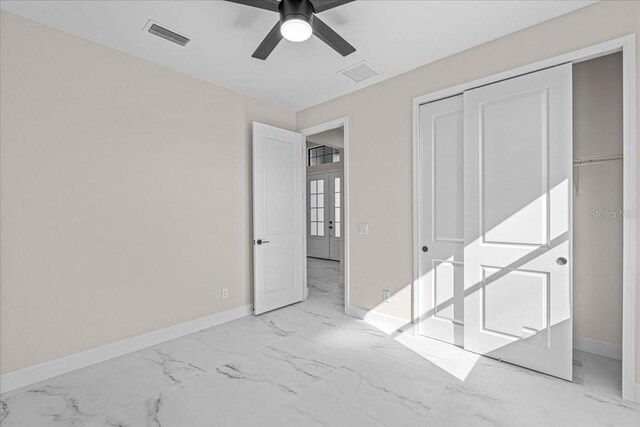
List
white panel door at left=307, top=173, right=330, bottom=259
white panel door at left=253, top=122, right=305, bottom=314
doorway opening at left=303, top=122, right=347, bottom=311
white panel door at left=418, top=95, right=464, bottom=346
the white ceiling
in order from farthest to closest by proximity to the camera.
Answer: white panel door at left=307, top=173, right=330, bottom=259
doorway opening at left=303, top=122, right=347, bottom=311
white panel door at left=253, top=122, right=305, bottom=314
white panel door at left=418, top=95, right=464, bottom=346
the white ceiling

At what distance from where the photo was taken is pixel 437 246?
116 inches

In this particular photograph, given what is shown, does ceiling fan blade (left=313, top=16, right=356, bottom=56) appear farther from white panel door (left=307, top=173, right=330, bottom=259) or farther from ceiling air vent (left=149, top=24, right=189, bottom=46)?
white panel door (left=307, top=173, right=330, bottom=259)

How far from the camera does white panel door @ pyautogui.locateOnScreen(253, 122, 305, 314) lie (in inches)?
145

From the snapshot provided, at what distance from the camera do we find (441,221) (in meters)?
2.92

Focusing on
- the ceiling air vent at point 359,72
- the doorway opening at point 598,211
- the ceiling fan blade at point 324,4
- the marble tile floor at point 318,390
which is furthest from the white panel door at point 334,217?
the ceiling fan blade at point 324,4

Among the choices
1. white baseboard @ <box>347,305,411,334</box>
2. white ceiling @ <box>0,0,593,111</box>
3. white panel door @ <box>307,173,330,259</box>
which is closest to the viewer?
white ceiling @ <box>0,0,593,111</box>

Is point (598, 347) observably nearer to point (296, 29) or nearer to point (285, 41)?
point (296, 29)

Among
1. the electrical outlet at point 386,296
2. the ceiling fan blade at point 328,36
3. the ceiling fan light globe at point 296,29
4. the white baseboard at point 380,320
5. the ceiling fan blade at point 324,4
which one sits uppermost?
the ceiling fan blade at point 324,4

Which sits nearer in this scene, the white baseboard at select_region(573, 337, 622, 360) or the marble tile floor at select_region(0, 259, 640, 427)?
the marble tile floor at select_region(0, 259, 640, 427)

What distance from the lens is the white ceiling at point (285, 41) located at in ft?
7.10

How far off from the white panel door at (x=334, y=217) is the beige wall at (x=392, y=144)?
370cm

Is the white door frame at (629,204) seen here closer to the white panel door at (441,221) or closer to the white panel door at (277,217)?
the white panel door at (441,221)

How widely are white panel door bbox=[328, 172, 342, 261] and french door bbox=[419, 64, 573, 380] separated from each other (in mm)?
4783

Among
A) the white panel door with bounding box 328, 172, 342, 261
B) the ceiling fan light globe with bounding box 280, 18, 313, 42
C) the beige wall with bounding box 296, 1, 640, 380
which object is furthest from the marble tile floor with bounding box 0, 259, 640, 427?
the white panel door with bounding box 328, 172, 342, 261
